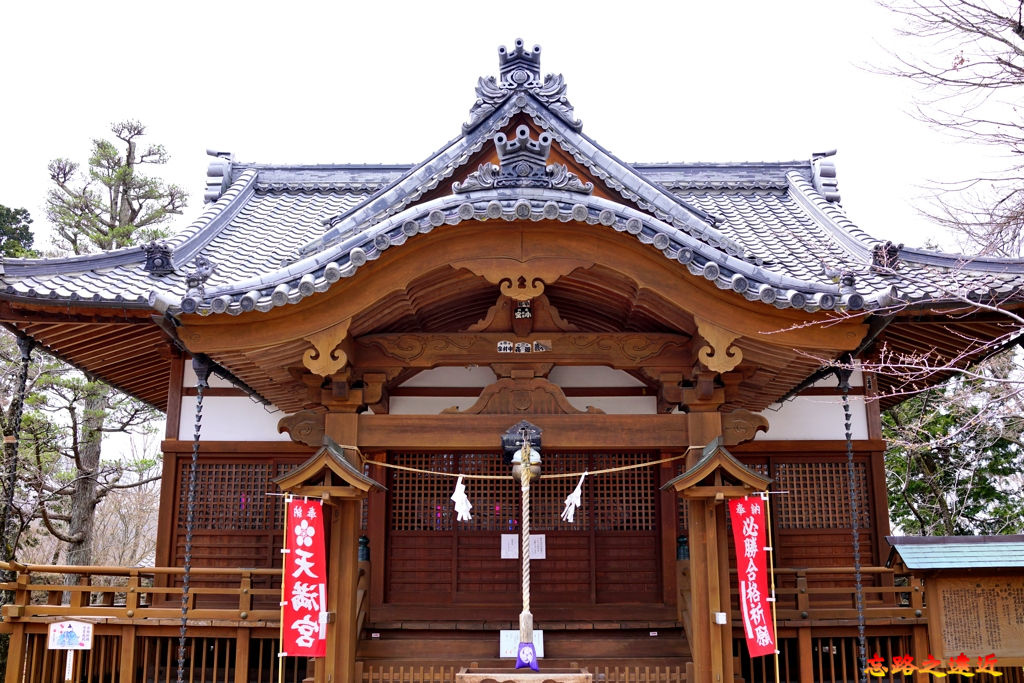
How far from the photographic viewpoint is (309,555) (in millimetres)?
7734

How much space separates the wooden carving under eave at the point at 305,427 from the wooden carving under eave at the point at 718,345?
149 inches

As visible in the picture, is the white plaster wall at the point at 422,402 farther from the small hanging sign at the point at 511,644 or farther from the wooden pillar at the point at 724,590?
the wooden pillar at the point at 724,590

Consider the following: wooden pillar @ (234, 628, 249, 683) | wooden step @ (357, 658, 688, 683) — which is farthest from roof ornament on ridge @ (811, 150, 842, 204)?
wooden pillar @ (234, 628, 249, 683)

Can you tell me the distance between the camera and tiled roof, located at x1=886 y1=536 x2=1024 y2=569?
28.2 ft

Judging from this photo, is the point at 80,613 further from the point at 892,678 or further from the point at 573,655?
the point at 892,678

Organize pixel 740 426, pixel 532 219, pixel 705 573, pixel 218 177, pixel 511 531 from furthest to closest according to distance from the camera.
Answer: pixel 218 177, pixel 511 531, pixel 740 426, pixel 705 573, pixel 532 219

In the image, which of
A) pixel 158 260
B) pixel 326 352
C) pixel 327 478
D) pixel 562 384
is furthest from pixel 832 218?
pixel 158 260

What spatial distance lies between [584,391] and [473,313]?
200 cm

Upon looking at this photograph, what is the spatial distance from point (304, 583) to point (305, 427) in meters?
1.48

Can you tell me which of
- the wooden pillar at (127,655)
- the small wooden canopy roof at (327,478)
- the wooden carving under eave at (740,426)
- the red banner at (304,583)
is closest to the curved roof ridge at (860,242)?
the wooden carving under eave at (740,426)

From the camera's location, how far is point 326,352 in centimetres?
769

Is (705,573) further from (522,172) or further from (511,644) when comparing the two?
(522,172)

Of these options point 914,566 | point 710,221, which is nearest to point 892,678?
point 914,566

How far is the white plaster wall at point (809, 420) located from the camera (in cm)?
1070
